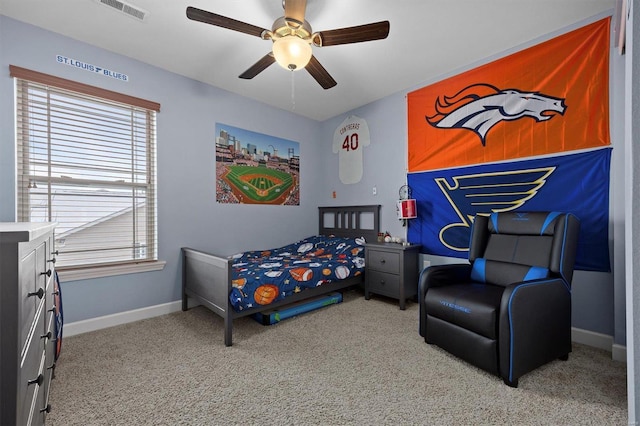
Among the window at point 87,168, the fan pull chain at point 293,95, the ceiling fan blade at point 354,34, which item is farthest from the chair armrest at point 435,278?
the window at point 87,168

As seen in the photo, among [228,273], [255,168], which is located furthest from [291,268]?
[255,168]

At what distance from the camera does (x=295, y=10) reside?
6.23 feet

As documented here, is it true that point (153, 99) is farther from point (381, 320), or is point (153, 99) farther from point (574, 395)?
point (574, 395)

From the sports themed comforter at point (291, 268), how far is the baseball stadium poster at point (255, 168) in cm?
76

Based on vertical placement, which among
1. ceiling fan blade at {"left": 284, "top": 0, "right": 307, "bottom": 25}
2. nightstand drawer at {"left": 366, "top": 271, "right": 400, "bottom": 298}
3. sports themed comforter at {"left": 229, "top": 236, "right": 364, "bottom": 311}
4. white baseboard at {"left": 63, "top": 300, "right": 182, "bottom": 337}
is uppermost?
ceiling fan blade at {"left": 284, "top": 0, "right": 307, "bottom": 25}

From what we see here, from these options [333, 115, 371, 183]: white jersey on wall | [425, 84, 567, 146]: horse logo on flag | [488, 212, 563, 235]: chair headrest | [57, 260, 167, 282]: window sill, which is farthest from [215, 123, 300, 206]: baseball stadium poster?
[488, 212, 563, 235]: chair headrest

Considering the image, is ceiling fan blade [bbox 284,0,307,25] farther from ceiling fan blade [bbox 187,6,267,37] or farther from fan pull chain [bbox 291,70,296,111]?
fan pull chain [bbox 291,70,296,111]

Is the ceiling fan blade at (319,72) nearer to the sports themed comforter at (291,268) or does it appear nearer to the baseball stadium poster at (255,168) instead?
the baseball stadium poster at (255,168)

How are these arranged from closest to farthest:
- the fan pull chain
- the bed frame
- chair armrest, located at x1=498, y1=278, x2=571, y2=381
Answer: chair armrest, located at x1=498, y1=278, x2=571, y2=381
the bed frame
the fan pull chain

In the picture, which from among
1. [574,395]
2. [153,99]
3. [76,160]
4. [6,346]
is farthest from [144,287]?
[574,395]

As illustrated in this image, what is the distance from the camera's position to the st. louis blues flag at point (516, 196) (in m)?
2.24

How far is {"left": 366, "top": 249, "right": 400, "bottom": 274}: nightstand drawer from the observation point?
318 cm

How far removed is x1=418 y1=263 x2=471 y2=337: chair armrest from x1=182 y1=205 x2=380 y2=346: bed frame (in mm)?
1103

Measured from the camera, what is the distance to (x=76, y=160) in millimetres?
2576
